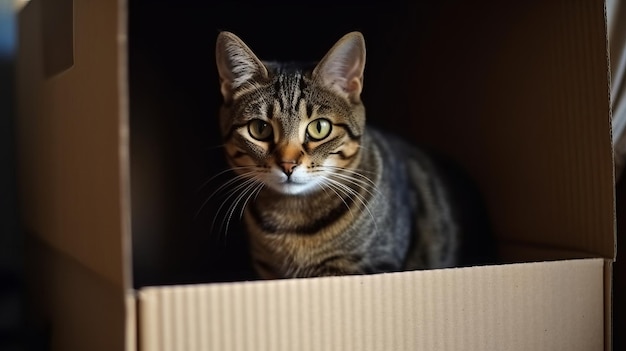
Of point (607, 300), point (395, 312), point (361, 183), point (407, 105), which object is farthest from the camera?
point (407, 105)

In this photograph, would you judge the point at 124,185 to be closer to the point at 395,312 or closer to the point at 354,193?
the point at 395,312

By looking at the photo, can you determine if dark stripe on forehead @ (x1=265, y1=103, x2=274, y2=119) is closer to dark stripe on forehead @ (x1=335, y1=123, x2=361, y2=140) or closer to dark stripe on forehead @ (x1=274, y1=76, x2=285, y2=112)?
dark stripe on forehead @ (x1=274, y1=76, x2=285, y2=112)

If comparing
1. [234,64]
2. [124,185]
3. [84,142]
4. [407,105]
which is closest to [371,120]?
[407,105]

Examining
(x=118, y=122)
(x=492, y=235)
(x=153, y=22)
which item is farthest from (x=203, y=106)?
(x=118, y=122)

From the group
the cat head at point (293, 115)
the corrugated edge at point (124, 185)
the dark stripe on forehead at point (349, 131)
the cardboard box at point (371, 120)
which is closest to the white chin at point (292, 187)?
the cat head at point (293, 115)

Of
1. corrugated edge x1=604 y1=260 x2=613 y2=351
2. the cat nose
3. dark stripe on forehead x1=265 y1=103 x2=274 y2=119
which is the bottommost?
corrugated edge x1=604 y1=260 x2=613 y2=351

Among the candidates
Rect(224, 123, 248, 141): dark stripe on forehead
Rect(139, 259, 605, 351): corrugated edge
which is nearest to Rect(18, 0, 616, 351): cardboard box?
Rect(139, 259, 605, 351): corrugated edge

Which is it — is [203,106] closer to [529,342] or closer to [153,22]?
[153,22]

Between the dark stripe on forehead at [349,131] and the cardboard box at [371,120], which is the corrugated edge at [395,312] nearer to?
the cardboard box at [371,120]

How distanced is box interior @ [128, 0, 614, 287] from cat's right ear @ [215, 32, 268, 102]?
1.20 ft

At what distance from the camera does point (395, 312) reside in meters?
0.80

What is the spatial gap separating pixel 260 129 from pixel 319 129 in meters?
0.11

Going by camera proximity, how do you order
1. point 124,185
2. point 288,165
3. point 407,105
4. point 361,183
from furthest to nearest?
1. point 407,105
2. point 361,183
3. point 288,165
4. point 124,185

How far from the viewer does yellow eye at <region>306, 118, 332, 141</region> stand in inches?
43.9
